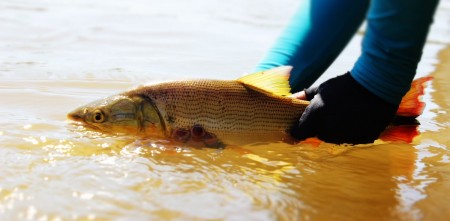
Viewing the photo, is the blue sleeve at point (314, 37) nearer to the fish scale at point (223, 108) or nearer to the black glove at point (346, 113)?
the fish scale at point (223, 108)

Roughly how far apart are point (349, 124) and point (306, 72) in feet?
3.04

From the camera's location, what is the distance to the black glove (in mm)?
3033

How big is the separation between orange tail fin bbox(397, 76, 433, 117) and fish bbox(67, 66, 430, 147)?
55 cm

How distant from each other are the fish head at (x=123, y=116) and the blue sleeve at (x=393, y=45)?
120 cm

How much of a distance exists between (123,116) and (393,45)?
161 cm

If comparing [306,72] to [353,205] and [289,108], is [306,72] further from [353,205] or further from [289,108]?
[353,205]

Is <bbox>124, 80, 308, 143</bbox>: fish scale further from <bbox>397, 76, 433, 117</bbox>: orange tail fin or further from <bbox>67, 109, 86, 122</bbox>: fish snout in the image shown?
<bbox>397, 76, 433, 117</bbox>: orange tail fin

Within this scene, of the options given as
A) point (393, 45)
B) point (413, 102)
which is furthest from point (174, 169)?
point (413, 102)

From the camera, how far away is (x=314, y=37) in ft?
12.5

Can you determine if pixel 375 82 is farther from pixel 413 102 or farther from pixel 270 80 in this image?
pixel 270 80

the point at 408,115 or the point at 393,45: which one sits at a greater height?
the point at 393,45

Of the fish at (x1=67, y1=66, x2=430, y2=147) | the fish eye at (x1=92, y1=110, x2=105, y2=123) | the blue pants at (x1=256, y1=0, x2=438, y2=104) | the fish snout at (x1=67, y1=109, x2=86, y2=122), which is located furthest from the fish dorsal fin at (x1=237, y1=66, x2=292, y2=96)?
the fish snout at (x1=67, y1=109, x2=86, y2=122)

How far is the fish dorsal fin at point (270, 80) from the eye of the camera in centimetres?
340

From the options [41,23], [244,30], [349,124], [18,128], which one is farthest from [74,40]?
[349,124]
